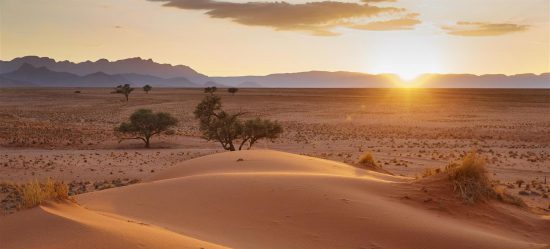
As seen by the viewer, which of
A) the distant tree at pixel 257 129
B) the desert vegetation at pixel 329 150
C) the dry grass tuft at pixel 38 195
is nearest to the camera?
the dry grass tuft at pixel 38 195

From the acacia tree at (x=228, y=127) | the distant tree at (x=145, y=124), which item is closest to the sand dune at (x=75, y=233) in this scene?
the acacia tree at (x=228, y=127)

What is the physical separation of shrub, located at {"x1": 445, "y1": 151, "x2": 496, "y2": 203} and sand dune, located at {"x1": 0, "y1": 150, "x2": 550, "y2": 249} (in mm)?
526

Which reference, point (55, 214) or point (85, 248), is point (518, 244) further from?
point (55, 214)

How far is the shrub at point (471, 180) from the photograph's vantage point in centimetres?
1112

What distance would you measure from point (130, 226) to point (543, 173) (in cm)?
1976

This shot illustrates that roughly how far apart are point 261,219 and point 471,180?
5.79 m

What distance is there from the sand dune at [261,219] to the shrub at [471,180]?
1.72 feet

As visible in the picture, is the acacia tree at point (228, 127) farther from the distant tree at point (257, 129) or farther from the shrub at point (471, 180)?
the shrub at point (471, 180)

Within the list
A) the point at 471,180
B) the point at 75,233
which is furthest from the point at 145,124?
the point at 75,233

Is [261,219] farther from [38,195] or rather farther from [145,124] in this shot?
[145,124]

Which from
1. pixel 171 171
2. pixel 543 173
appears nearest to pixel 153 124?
pixel 171 171

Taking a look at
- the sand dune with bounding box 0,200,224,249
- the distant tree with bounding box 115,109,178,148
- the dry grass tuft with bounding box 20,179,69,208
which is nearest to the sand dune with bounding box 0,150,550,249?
the sand dune with bounding box 0,200,224,249

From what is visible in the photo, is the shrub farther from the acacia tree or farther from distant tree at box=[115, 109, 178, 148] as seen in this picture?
distant tree at box=[115, 109, 178, 148]

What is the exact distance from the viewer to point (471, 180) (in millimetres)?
11508
